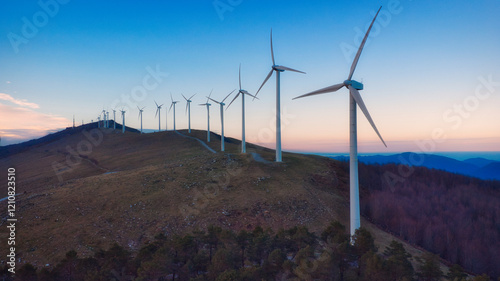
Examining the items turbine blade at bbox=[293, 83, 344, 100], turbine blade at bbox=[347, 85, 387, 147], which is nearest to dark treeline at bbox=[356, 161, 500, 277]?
turbine blade at bbox=[347, 85, 387, 147]

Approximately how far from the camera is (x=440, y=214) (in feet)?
111

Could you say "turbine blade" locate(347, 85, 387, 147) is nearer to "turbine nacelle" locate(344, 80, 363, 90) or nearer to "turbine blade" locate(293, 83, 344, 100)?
"turbine nacelle" locate(344, 80, 363, 90)

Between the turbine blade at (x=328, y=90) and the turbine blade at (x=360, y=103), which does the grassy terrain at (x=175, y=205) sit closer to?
the turbine blade at (x=360, y=103)

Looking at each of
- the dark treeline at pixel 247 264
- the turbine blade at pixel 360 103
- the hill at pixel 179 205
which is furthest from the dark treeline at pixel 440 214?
the turbine blade at pixel 360 103

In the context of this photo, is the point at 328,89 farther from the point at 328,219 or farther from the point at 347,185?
the point at 347,185

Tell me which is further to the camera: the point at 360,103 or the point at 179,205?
the point at 179,205

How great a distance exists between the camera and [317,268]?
1579 centimetres

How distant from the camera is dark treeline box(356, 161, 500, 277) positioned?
25.4 m

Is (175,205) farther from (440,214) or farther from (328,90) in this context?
(440,214)

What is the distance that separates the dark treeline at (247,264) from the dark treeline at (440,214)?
11.1 meters

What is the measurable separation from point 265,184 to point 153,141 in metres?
82.4

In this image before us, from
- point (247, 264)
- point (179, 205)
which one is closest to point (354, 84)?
point (247, 264)

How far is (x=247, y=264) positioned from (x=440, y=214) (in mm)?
30042

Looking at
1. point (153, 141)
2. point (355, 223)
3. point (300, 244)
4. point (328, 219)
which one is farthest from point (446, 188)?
point (153, 141)
